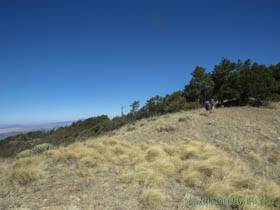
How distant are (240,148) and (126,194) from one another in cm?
572

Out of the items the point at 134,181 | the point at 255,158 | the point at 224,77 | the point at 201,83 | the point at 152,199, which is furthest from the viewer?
the point at 201,83

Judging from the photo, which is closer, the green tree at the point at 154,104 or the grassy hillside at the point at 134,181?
the grassy hillside at the point at 134,181

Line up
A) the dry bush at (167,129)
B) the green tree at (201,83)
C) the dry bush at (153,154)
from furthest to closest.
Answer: the green tree at (201,83), the dry bush at (167,129), the dry bush at (153,154)

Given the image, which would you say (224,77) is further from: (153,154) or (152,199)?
(152,199)

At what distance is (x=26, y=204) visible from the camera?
2133 millimetres

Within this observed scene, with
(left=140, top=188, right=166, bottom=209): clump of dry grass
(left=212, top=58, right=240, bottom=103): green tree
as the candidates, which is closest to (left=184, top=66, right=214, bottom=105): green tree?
(left=212, top=58, right=240, bottom=103): green tree

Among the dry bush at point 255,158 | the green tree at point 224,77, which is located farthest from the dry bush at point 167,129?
the green tree at point 224,77

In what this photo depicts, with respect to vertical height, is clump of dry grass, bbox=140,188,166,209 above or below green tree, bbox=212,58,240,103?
below

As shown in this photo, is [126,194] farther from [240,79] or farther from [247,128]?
[240,79]

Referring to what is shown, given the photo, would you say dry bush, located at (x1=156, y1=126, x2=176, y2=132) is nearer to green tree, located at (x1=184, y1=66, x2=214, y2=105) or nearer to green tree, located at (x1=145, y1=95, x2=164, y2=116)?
green tree, located at (x1=184, y1=66, x2=214, y2=105)

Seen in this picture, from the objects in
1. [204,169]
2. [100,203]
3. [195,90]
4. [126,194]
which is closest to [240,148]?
[204,169]

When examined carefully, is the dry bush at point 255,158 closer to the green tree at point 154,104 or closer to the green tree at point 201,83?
the green tree at point 201,83

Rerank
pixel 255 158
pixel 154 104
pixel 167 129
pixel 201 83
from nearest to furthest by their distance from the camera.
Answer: pixel 255 158 < pixel 167 129 < pixel 201 83 < pixel 154 104

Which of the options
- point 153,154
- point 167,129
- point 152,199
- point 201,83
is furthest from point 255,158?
point 201,83
